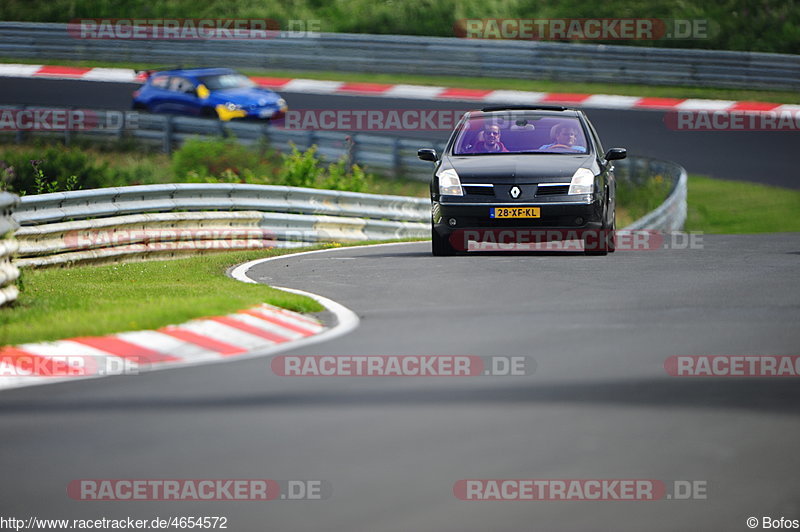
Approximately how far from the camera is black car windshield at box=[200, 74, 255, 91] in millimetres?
33594

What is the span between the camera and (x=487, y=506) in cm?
561

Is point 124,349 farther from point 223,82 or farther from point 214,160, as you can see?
point 223,82

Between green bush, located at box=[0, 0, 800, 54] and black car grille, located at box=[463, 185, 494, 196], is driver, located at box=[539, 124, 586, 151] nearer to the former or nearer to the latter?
black car grille, located at box=[463, 185, 494, 196]

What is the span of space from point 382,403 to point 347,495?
1697mm

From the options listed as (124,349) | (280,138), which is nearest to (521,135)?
(124,349)

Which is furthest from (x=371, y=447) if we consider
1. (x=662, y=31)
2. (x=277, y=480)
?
(x=662, y=31)

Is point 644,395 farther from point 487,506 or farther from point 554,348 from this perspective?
point 487,506

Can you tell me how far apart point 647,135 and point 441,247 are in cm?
1798

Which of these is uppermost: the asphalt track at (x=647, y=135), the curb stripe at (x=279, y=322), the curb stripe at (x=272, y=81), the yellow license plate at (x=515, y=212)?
the curb stripe at (x=279, y=322)

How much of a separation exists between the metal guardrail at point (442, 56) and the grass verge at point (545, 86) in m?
0.16

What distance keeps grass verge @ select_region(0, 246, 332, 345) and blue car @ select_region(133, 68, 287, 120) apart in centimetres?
1738

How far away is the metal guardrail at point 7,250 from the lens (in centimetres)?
1062

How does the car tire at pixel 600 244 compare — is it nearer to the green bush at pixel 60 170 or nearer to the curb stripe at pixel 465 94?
the green bush at pixel 60 170

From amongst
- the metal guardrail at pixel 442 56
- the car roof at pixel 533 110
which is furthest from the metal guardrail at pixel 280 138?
the car roof at pixel 533 110
